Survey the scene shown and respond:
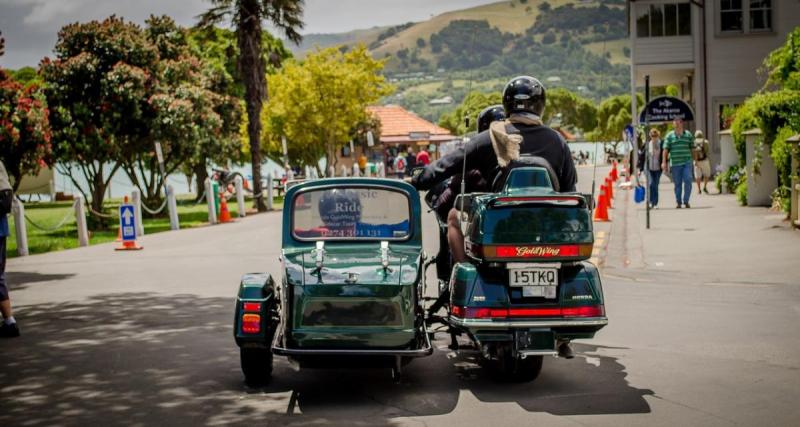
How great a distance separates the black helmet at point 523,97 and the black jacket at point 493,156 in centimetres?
13

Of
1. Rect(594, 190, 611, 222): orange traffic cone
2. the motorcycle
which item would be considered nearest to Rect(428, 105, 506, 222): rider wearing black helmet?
the motorcycle

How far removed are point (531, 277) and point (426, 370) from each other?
1390 millimetres

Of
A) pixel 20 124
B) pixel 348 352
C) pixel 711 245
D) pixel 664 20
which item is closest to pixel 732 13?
pixel 664 20

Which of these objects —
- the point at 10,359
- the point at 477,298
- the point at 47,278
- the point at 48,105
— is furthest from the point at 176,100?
the point at 477,298

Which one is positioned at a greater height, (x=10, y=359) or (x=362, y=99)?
(x=362, y=99)

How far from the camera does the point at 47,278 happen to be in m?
14.8

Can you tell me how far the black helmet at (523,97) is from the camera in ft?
25.0

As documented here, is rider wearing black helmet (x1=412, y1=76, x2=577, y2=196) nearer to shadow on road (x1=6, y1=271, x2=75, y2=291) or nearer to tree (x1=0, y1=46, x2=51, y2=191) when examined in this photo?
shadow on road (x1=6, y1=271, x2=75, y2=291)

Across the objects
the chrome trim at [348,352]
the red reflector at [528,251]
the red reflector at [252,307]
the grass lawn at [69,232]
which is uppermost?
the red reflector at [528,251]

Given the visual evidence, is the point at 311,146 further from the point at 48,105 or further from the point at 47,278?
the point at 47,278

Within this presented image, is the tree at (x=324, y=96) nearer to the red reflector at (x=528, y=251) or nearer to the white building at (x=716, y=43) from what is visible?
the white building at (x=716, y=43)

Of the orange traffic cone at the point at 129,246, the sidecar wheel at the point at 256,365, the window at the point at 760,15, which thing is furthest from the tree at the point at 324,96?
the sidecar wheel at the point at 256,365

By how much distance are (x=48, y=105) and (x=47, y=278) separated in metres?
15.5

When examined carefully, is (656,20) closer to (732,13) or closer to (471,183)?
(732,13)
